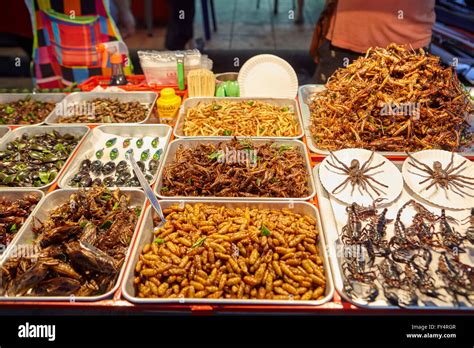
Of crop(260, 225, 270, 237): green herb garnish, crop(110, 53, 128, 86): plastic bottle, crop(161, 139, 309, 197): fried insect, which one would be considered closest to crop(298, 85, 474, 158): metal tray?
crop(161, 139, 309, 197): fried insect

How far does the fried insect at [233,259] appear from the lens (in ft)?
6.47

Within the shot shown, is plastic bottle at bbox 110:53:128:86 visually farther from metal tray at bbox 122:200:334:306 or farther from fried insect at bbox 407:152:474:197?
fried insect at bbox 407:152:474:197

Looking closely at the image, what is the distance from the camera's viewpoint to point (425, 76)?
2.89 m

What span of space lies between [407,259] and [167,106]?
255 cm

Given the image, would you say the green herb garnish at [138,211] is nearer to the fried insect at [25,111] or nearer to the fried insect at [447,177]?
the fried insect at [25,111]

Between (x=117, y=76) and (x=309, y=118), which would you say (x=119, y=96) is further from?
(x=309, y=118)

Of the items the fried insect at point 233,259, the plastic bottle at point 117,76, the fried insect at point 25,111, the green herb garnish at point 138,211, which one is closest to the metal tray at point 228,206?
the fried insect at point 233,259

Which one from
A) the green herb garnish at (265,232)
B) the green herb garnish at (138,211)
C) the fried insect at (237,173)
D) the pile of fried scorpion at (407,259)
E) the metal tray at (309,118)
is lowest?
the green herb garnish at (138,211)

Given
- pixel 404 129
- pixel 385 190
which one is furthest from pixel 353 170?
pixel 404 129

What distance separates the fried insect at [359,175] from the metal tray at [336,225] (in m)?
0.12

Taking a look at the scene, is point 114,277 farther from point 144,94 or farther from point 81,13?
point 81,13

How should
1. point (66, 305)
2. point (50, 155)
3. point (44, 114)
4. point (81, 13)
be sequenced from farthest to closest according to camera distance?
point (81, 13) → point (44, 114) → point (50, 155) → point (66, 305)

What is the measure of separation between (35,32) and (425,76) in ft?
16.6

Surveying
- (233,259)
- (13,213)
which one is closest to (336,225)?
(233,259)
